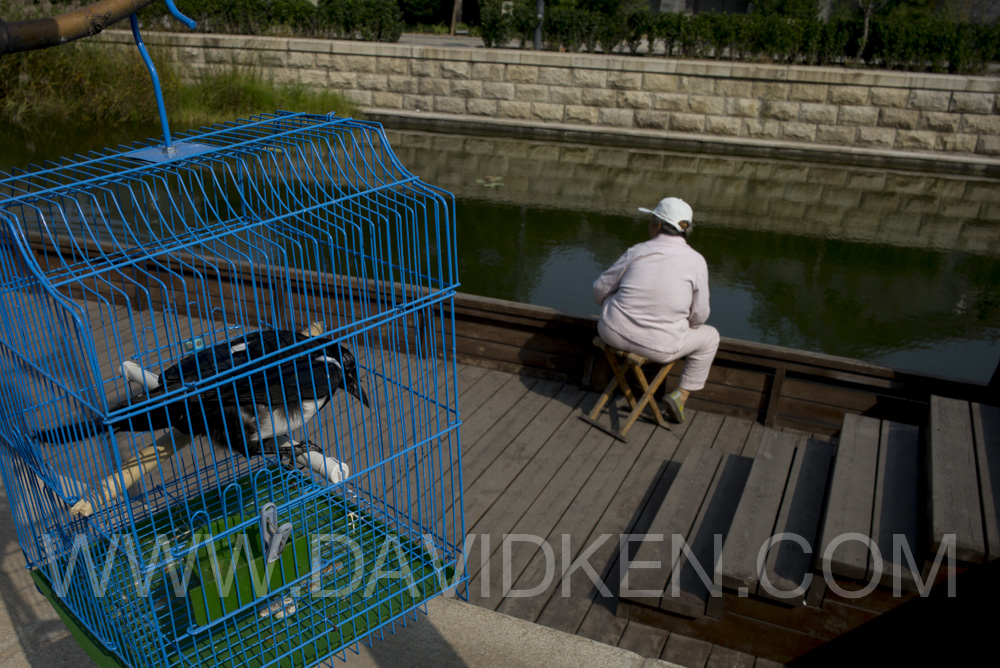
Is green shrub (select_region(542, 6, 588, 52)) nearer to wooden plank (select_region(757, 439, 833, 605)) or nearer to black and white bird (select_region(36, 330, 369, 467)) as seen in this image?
wooden plank (select_region(757, 439, 833, 605))

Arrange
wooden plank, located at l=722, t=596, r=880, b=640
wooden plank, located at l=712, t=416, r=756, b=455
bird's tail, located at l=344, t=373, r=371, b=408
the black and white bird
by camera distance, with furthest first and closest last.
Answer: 1. wooden plank, located at l=712, t=416, r=756, b=455
2. wooden plank, located at l=722, t=596, r=880, b=640
3. bird's tail, located at l=344, t=373, r=371, b=408
4. the black and white bird

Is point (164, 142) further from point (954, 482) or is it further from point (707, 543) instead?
point (954, 482)

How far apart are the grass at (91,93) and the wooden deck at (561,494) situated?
8.79 metres

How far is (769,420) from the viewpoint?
13.9ft

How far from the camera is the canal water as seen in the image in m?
6.73

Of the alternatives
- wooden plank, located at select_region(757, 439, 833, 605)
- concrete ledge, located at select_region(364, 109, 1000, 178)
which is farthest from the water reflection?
wooden plank, located at select_region(757, 439, 833, 605)

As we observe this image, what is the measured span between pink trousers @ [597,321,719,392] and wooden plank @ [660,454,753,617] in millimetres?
503

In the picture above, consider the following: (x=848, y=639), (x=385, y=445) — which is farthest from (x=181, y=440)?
(x=848, y=639)

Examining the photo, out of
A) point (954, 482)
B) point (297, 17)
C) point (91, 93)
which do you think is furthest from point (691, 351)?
point (297, 17)

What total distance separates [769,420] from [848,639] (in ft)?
5.30

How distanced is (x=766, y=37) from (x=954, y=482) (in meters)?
11.6

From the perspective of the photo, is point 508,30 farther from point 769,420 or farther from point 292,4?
point 769,420

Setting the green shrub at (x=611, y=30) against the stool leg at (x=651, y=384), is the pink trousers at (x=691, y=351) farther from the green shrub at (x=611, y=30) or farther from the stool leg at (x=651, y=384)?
the green shrub at (x=611, y=30)

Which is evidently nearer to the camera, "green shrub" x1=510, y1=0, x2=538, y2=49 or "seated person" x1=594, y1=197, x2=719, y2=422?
"seated person" x1=594, y1=197, x2=719, y2=422
